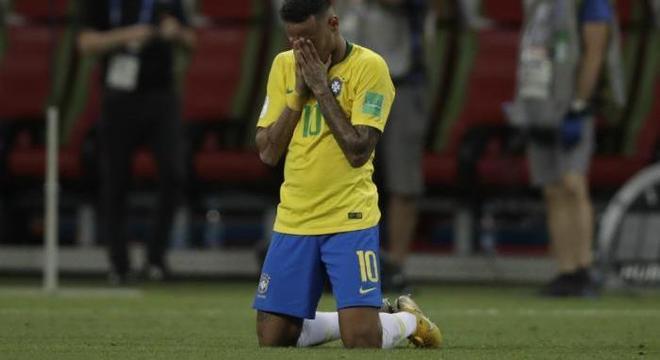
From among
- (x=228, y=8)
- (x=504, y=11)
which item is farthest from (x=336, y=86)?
(x=228, y=8)

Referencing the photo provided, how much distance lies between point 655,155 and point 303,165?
21.4 feet

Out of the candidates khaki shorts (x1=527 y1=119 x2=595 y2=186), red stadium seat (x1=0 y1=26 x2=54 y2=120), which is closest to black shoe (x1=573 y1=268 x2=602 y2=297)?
khaki shorts (x1=527 y1=119 x2=595 y2=186)

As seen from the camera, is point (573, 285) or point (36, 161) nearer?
point (573, 285)

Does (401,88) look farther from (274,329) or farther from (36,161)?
(274,329)

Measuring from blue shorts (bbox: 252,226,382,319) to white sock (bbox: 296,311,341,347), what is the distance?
0.17 metres

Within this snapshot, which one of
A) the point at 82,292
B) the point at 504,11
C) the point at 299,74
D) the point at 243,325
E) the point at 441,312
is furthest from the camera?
the point at 504,11

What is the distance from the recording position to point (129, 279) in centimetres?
1263

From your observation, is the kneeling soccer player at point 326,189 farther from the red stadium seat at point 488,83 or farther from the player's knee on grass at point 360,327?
the red stadium seat at point 488,83

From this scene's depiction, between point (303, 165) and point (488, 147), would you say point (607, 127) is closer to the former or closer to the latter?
point (488, 147)

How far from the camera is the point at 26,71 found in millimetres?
15031

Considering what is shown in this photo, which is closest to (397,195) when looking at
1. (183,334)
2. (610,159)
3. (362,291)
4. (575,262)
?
(575,262)

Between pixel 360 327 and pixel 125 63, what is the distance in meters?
5.16

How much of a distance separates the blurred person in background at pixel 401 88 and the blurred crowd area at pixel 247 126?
5.22 ft

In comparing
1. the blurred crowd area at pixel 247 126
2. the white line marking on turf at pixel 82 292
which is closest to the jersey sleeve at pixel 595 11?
the blurred crowd area at pixel 247 126
